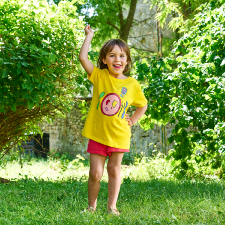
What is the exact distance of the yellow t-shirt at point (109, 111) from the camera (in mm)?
2156

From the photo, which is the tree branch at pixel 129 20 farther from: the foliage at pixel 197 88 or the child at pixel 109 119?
the child at pixel 109 119

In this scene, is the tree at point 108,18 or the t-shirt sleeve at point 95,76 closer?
the t-shirt sleeve at point 95,76

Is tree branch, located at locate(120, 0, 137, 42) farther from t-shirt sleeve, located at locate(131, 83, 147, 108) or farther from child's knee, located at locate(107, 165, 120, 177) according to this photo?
child's knee, located at locate(107, 165, 120, 177)

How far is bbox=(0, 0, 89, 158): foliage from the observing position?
2949 mm

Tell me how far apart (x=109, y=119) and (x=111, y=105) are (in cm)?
11

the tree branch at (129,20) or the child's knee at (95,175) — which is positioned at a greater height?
the tree branch at (129,20)

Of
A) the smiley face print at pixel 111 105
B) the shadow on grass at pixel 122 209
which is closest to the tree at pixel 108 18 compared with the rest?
the shadow on grass at pixel 122 209

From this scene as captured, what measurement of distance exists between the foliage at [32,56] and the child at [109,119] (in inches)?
32.8

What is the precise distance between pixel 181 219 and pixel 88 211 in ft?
2.25

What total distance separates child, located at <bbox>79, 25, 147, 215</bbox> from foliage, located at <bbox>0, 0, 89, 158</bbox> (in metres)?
0.83

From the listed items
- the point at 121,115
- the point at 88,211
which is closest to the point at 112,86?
the point at 121,115

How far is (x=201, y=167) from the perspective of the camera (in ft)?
15.0

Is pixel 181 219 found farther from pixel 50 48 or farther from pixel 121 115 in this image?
pixel 50 48

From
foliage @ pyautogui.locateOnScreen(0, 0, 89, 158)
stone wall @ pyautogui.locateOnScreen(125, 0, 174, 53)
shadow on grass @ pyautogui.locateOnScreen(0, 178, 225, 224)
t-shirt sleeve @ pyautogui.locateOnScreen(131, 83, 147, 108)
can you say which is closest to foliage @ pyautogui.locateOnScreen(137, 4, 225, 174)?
shadow on grass @ pyautogui.locateOnScreen(0, 178, 225, 224)
